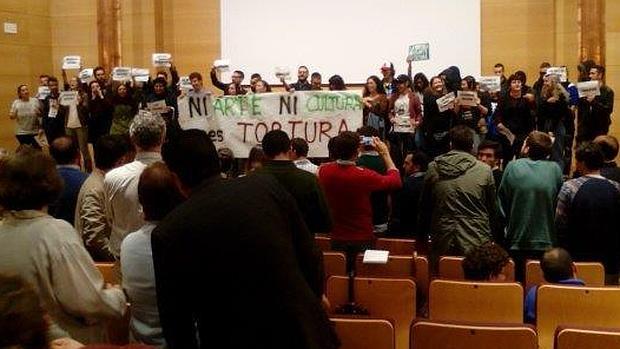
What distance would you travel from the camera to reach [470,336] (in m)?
3.17

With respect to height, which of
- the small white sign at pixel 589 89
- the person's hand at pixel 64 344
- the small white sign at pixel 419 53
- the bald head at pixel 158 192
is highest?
the small white sign at pixel 419 53

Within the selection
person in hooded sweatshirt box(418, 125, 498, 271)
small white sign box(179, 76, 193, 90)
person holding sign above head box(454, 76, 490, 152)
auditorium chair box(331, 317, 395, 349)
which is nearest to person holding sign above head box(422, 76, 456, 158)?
person holding sign above head box(454, 76, 490, 152)

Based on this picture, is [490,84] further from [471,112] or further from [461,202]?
[461,202]

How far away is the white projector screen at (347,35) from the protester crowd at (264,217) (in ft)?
11.8

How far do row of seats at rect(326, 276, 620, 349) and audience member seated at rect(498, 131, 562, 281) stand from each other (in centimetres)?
170

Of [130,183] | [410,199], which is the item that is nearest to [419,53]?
[410,199]

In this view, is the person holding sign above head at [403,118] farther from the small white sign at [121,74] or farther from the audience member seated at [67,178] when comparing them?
the audience member seated at [67,178]

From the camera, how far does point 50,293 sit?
2.82m

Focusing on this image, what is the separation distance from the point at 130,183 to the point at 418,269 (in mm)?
1945

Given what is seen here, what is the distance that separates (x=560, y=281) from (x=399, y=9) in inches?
412

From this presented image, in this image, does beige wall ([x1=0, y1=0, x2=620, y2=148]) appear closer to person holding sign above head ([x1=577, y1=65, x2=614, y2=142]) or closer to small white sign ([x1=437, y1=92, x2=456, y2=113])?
small white sign ([x1=437, y1=92, x2=456, y2=113])

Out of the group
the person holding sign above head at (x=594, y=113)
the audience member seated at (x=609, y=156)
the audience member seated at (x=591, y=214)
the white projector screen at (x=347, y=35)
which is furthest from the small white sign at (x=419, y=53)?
the audience member seated at (x=591, y=214)

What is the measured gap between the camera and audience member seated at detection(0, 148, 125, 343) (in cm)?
280

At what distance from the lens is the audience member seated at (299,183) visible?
4.64 meters
